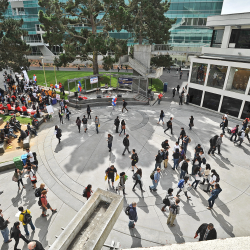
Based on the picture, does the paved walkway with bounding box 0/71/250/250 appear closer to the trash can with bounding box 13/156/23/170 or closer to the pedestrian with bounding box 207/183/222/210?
the pedestrian with bounding box 207/183/222/210

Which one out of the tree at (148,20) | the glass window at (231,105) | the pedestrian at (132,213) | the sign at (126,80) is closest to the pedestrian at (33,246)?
the pedestrian at (132,213)

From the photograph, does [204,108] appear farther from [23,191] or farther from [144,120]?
[23,191]

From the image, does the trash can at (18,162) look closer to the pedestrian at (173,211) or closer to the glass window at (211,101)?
the pedestrian at (173,211)

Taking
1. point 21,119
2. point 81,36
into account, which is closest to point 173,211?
point 21,119

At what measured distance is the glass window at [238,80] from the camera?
18.4 metres

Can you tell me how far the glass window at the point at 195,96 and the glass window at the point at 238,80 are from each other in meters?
3.41

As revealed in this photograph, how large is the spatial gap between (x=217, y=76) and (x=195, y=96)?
3.57 meters

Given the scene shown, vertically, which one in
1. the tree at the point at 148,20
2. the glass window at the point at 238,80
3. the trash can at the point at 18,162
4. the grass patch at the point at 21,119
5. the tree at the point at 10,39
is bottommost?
the grass patch at the point at 21,119

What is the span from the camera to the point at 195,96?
23.1m

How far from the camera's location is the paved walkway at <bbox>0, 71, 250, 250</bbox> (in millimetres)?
7633

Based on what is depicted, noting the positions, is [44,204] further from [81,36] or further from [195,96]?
[81,36]

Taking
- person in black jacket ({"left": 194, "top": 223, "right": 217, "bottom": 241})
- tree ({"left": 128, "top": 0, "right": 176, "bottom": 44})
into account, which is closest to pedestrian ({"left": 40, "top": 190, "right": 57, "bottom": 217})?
person in black jacket ({"left": 194, "top": 223, "right": 217, "bottom": 241})

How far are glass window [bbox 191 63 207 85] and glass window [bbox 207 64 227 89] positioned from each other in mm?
700

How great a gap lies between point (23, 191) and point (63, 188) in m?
2.01
